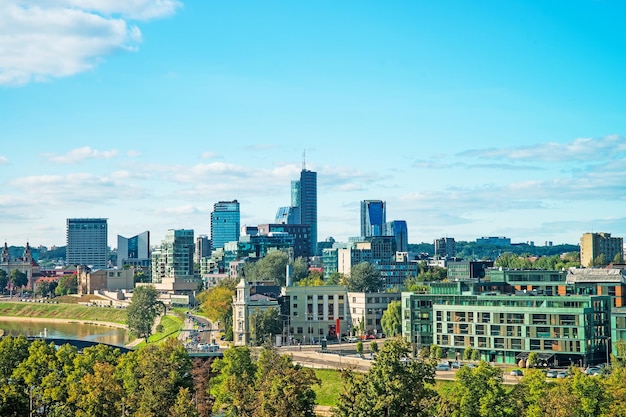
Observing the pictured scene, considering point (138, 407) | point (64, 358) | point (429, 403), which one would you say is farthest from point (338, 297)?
point (429, 403)

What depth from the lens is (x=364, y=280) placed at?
189m

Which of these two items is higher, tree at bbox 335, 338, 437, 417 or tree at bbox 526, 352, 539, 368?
tree at bbox 335, 338, 437, 417

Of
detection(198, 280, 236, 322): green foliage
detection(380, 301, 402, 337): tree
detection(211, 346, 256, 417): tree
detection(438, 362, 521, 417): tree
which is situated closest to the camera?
detection(438, 362, 521, 417): tree

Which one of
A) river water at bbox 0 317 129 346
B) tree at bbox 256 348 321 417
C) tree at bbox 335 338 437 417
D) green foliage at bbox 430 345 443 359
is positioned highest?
tree at bbox 335 338 437 417

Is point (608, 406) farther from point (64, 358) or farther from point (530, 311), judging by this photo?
point (64, 358)

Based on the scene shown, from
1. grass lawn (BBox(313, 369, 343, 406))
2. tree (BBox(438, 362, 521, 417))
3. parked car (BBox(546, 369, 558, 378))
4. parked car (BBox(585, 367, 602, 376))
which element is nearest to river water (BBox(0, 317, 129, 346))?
grass lawn (BBox(313, 369, 343, 406))

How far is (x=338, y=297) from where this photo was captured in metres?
144

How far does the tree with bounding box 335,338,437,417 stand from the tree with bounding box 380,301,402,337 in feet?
216

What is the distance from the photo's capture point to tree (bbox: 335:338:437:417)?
188ft

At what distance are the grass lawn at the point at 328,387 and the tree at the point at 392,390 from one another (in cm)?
3151

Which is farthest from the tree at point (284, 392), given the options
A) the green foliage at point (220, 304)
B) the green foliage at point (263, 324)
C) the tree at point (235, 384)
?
the green foliage at point (220, 304)

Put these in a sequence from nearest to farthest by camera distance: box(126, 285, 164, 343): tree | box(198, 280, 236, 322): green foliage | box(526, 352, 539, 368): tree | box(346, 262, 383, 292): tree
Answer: box(526, 352, 539, 368): tree
box(198, 280, 236, 322): green foliage
box(126, 285, 164, 343): tree
box(346, 262, 383, 292): tree

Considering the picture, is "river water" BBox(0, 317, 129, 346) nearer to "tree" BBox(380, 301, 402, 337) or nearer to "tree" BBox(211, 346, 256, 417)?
"tree" BBox(380, 301, 402, 337)

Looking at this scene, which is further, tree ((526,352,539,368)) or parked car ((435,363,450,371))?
tree ((526,352,539,368))
